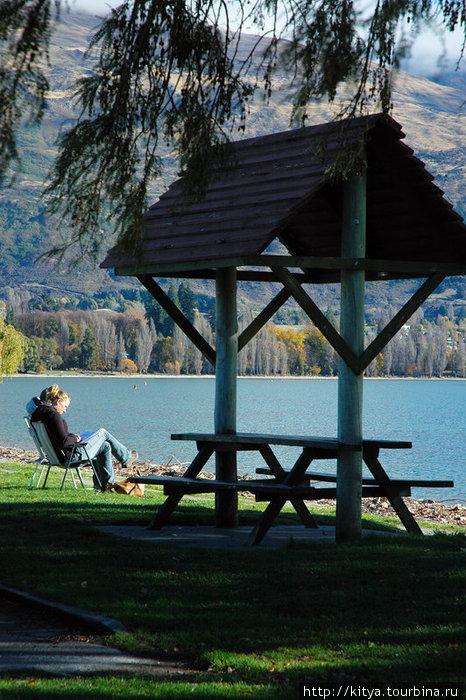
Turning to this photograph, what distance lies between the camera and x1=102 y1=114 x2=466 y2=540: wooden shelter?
23.9 ft

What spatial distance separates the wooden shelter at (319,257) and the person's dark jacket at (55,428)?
8.29ft

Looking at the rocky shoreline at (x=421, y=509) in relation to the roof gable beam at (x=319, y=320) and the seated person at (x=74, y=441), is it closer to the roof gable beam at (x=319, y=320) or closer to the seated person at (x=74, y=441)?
the seated person at (x=74, y=441)

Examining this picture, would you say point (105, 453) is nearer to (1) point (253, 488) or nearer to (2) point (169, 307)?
(2) point (169, 307)

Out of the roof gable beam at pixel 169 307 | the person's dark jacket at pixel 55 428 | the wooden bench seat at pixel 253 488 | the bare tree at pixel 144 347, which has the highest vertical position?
the roof gable beam at pixel 169 307

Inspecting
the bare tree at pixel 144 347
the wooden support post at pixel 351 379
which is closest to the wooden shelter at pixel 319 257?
the wooden support post at pixel 351 379

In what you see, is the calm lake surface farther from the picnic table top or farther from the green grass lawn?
the green grass lawn

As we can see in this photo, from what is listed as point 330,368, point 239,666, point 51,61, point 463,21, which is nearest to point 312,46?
point 463,21

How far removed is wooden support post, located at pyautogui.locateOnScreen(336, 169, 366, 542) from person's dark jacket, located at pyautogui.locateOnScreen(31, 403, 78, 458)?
13.5ft

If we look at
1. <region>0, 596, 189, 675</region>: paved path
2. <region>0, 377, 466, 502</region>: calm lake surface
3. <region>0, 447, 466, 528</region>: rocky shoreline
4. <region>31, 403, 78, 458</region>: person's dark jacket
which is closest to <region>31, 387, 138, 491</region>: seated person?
<region>31, 403, 78, 458</region>: person's dark jacket

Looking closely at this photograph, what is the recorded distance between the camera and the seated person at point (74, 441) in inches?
408

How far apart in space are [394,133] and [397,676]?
202 inches

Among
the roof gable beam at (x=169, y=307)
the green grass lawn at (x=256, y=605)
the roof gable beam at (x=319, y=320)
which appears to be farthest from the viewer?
the roof gable beam at (x=169, y=307)

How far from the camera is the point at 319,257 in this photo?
7273mm

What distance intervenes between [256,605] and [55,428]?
228 inches
